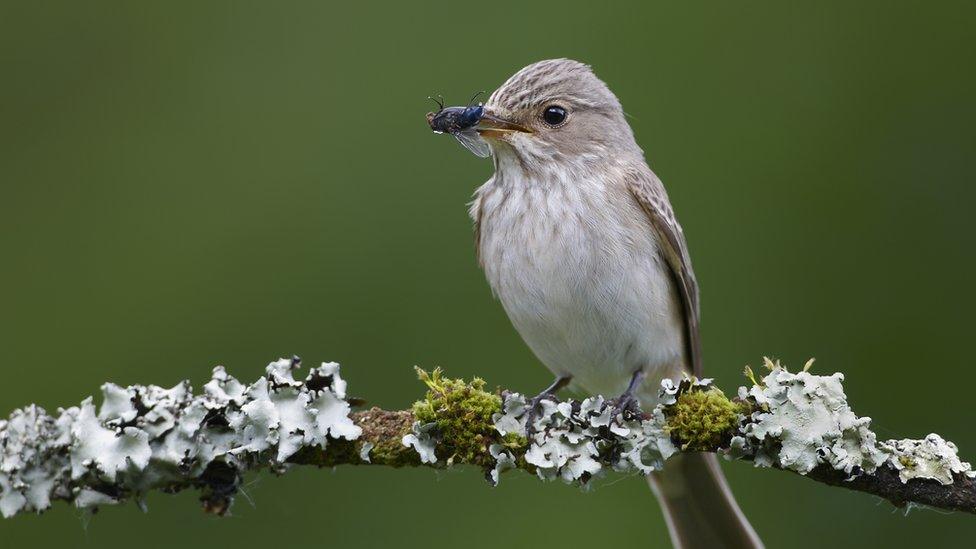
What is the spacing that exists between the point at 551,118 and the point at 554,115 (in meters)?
0.02

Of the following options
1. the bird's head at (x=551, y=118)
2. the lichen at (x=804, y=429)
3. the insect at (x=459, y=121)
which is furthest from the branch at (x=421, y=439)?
the bird's head at (x=551, y=118)

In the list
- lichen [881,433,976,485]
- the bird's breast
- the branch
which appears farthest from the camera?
the bird's breast

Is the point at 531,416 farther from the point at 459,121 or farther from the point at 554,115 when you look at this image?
the point at 554,115

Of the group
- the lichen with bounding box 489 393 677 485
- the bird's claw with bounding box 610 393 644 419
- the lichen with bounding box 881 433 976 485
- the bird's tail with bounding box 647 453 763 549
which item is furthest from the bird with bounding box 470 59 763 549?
the lichen with bounding box 881 433 976 485

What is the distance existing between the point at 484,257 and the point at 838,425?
2175mm

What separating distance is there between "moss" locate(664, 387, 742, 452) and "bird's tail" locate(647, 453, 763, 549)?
135cm

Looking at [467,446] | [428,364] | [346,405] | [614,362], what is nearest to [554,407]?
[467,446]

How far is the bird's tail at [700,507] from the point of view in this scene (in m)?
4.91

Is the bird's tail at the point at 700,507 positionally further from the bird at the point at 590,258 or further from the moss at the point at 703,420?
the moss at the point at 703,420

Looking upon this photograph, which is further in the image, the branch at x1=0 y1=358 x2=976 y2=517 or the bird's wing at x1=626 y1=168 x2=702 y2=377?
the bird's wing at x1=626 y1=168 x2=702 y2=377

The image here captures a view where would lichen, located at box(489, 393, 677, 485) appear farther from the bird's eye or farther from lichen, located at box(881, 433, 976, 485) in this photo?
the bird's eye

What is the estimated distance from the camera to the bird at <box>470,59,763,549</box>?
488 cm

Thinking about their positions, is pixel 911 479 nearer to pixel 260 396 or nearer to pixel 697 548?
pixel 697 548

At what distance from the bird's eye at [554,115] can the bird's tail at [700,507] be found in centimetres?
163
